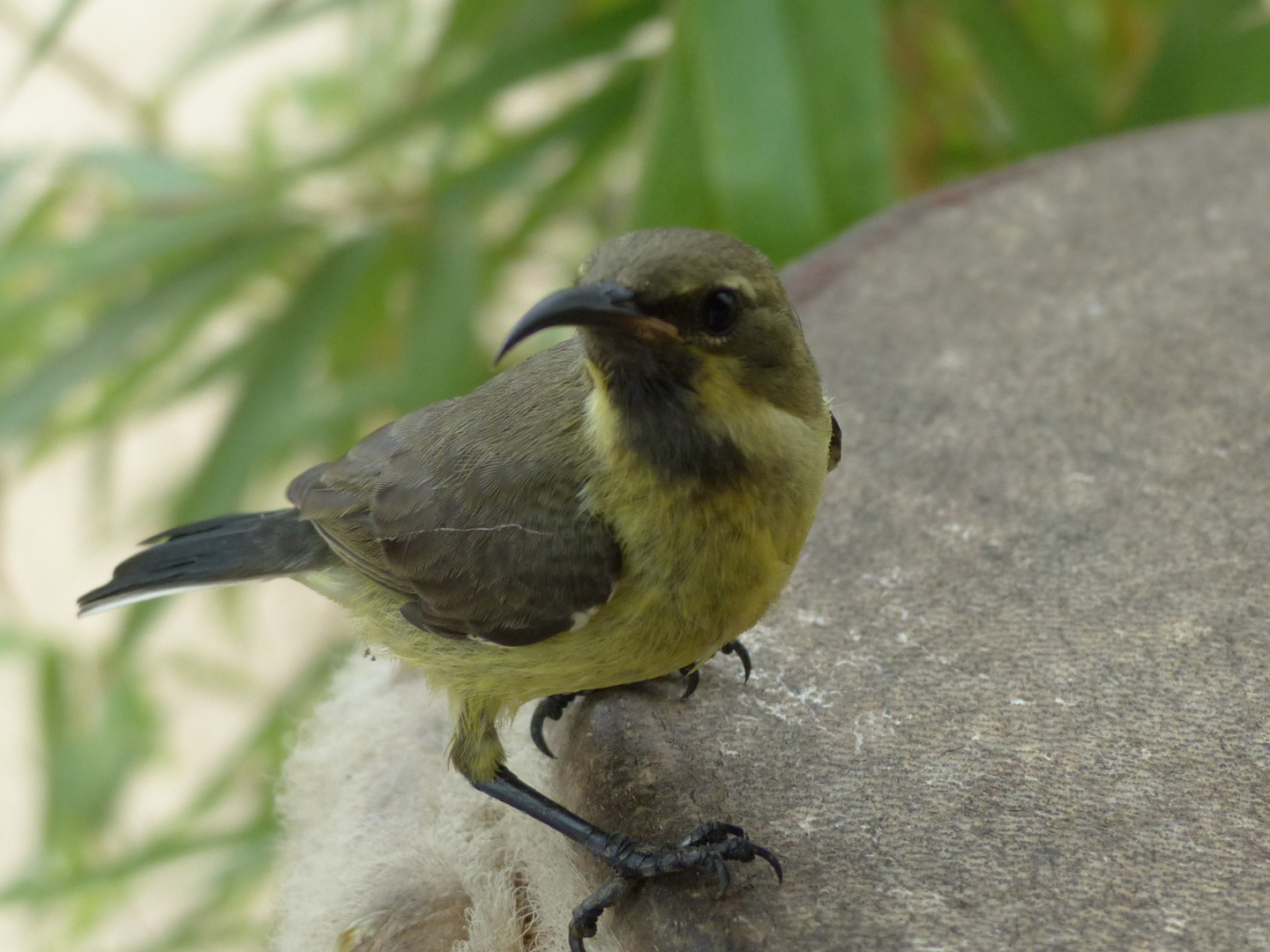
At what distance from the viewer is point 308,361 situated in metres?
3.31

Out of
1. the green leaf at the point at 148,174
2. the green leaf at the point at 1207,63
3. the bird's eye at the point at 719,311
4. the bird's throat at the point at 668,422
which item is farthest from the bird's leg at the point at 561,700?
the green leaf at the point at 1207,63

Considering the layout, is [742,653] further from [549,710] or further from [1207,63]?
[1207,63]

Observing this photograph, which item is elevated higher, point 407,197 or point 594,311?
point 594,311

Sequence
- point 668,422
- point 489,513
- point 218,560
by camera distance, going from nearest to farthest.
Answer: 1. point 668,422
2. point 489,513
3. point 218,560

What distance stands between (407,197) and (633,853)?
2420mm

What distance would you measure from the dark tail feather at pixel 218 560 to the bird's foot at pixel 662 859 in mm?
709

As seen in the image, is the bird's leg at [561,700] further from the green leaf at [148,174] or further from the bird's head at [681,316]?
the green leaf at [148,174]

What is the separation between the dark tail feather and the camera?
1.93 metres

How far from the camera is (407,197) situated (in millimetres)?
3477

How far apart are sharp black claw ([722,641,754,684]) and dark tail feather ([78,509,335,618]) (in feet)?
2.02

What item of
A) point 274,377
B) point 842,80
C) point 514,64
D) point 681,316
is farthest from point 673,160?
point 681,316

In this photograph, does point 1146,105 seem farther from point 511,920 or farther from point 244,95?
point 244,95

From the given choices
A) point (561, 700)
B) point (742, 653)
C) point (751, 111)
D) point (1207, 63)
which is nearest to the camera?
point (742, 653)

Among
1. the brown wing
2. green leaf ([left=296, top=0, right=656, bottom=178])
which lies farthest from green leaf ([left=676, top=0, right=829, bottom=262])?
the brown wing
